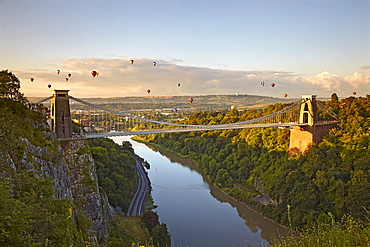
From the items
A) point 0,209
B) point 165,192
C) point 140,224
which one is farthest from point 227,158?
point 0,209

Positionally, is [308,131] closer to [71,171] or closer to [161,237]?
[161,237]

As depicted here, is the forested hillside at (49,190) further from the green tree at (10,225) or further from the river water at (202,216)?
the river water at (202,216)

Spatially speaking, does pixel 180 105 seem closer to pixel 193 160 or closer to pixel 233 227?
pixel 193 160

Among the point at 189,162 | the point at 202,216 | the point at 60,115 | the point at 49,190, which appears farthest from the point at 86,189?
the point at 189,162

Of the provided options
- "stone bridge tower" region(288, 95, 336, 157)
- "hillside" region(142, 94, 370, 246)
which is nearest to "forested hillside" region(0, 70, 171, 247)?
"hillside" region(142, 94, 370, 246)

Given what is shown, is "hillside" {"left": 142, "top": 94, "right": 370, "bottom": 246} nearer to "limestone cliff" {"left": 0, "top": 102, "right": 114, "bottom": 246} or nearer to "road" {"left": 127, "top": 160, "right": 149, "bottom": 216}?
"road" {"left": 127, "top": 160, "right": 149, "bottom": 216}

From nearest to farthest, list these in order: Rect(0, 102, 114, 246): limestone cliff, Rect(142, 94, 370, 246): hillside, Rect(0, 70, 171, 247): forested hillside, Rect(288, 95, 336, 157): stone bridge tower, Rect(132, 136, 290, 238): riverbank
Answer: Rect(0, 70, 171, 247): forested hillside < Rect(0, 102, 114, 246): limestone cliff < Rect(142, 94, 370, 246): hillside < Rect(132, 136, 290, 238): riverbank < Rect(288, 95, 336, 157): stone bridge tower
